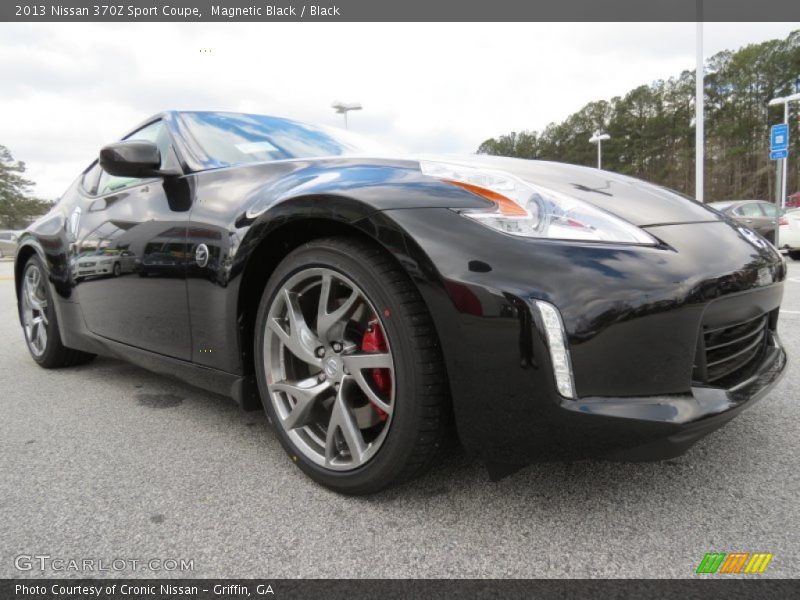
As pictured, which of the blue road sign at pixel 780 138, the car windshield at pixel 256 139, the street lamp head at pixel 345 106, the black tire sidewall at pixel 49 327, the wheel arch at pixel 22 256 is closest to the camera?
the car windshield at pixel 256 139

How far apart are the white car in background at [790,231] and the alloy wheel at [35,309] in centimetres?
1161

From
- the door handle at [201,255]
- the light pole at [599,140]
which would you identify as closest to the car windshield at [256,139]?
the door handle at [201,255]

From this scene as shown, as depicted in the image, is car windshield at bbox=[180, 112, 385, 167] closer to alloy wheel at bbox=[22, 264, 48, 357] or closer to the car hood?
the car hood

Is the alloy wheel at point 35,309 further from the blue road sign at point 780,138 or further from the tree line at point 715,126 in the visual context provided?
the tree line at point 715,126

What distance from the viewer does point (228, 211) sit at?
188 centimetres

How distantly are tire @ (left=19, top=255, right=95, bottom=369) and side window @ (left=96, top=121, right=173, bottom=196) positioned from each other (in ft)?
2.50

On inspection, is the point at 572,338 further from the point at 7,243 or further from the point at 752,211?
the point at 7,243

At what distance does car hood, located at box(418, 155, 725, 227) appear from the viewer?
62.1 inches

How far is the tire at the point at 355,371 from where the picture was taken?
1.42 metres

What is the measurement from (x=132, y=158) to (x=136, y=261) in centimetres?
41

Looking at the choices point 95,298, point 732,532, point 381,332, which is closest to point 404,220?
point 381,332

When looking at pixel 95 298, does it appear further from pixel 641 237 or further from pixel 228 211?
pixel 641 237

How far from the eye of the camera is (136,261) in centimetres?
222

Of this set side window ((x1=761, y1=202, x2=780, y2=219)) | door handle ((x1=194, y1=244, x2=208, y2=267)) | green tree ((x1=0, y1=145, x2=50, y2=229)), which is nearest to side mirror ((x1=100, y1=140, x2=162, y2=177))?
door handle ((x1=194, y1=244, x2=208, y2=267))
